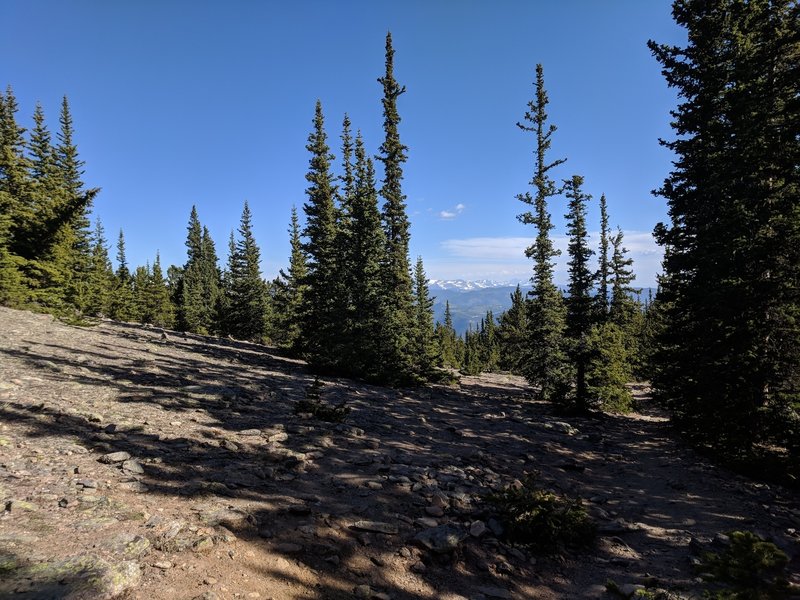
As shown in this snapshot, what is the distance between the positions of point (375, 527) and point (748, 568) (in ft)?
15.9

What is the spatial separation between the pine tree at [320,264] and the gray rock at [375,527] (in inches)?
653

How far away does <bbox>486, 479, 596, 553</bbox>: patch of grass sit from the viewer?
7043 millimetres

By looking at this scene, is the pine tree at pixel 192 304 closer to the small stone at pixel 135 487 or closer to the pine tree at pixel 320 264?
the pine tree at pixel 320 264

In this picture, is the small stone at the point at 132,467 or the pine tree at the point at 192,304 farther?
the pine tree at the point at 192,304

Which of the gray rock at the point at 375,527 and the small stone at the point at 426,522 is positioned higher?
the gray rock at the point at 375,527

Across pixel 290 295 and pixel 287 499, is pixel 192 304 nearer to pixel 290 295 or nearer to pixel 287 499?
pixel 290 295

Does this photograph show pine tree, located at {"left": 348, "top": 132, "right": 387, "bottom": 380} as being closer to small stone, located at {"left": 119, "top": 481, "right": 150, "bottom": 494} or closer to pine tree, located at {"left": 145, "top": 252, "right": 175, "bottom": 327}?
small stone, located at {"left": 119, "top": 481, "right": 150, "bottom": 494}

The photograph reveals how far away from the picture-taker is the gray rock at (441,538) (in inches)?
246

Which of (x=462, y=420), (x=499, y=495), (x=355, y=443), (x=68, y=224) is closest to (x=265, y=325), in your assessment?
(x=68, y=224)

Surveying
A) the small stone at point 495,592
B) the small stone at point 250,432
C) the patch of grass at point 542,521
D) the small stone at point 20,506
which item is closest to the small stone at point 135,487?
the small stone at point 20,506

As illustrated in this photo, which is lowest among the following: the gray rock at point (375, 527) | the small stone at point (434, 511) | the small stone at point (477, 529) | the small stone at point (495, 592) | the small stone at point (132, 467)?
the small stone at point (495, 592)

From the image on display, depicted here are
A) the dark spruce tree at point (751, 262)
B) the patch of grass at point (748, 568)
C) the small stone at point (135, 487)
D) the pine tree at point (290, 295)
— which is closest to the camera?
the patch of grass at point (748, 568)

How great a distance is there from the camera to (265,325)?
47.1 m

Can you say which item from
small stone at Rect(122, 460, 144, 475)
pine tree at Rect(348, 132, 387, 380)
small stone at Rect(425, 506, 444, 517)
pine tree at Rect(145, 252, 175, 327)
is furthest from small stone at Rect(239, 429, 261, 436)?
pine tree at Rect(145, 252, 175, 327)
